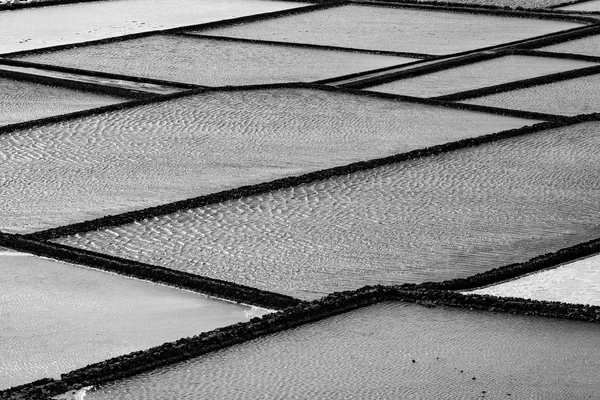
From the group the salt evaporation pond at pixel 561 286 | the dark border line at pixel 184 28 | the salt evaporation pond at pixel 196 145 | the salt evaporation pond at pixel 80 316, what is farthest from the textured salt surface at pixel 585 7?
the salt evaporation pond at pixel 80 316

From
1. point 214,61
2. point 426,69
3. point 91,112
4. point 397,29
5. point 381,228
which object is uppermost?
point 397,29

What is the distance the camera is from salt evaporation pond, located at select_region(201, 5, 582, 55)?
16.5ft

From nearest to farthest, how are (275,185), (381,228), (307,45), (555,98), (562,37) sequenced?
(381,228), (275,185), (555,98), (307,45), (562,37)

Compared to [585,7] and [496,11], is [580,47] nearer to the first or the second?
[496,11]

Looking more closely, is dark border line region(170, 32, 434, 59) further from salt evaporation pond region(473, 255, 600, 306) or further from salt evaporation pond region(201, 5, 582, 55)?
salt evaporation pond region(473, 255, 600, 306)

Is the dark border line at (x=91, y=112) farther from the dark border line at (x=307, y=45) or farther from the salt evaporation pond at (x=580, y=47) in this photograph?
the salt evaporation pond at (x=580, y=47)

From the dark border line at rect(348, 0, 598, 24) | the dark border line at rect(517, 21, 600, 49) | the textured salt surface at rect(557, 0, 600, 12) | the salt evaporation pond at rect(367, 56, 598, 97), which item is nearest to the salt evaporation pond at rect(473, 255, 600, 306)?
the salt evaporation pond at rect(367, 56, 598, 97)

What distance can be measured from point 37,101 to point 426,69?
1350mm

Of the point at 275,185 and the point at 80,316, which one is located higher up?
the point at 275,185

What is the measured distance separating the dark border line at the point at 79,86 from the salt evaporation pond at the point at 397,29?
3.96ft

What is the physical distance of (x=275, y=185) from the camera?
9.42 ft

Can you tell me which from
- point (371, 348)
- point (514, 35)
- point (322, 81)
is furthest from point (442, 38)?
point (371, 348)

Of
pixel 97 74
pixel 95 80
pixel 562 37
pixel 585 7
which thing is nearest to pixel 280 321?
pixel 95 80

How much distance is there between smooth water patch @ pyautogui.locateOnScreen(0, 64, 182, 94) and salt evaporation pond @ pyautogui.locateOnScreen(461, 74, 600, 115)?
96 centimetres
